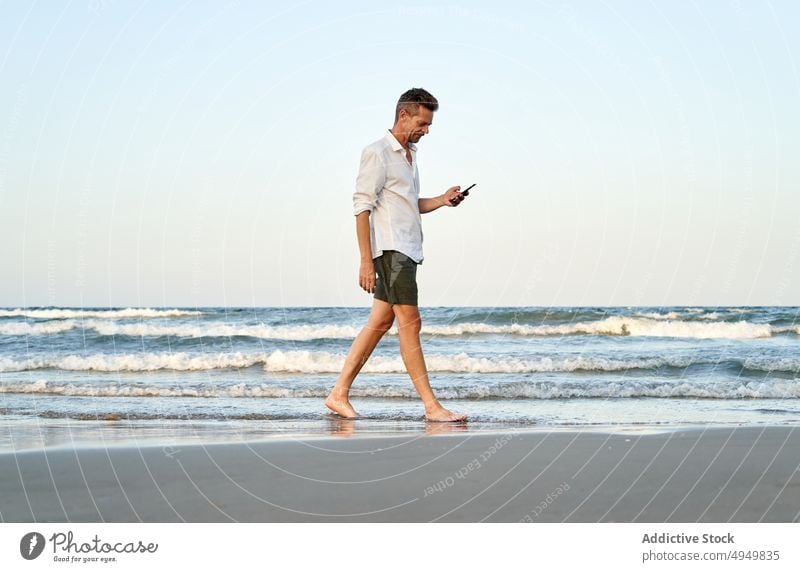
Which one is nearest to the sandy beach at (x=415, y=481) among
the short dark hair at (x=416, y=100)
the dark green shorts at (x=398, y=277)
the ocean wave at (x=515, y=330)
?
the dark green shorts at (x=398, y=277)

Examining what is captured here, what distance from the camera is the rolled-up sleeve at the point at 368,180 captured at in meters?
5.33

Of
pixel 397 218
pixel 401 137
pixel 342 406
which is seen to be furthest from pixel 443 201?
pixel 342 406

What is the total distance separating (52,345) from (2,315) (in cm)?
1101

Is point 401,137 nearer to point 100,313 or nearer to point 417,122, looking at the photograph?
point 417,122

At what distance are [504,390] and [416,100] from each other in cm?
341

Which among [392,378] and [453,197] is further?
[392,378]

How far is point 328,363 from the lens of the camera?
11.6 meters

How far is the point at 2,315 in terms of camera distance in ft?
80.7

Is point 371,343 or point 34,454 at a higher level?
point 371,343

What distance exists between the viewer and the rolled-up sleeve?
533cm

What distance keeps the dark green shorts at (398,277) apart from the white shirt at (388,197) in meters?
0.05

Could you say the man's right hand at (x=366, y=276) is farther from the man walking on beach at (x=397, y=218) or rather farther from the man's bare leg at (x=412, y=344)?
the man's bare leg at (x=412, y=344)
